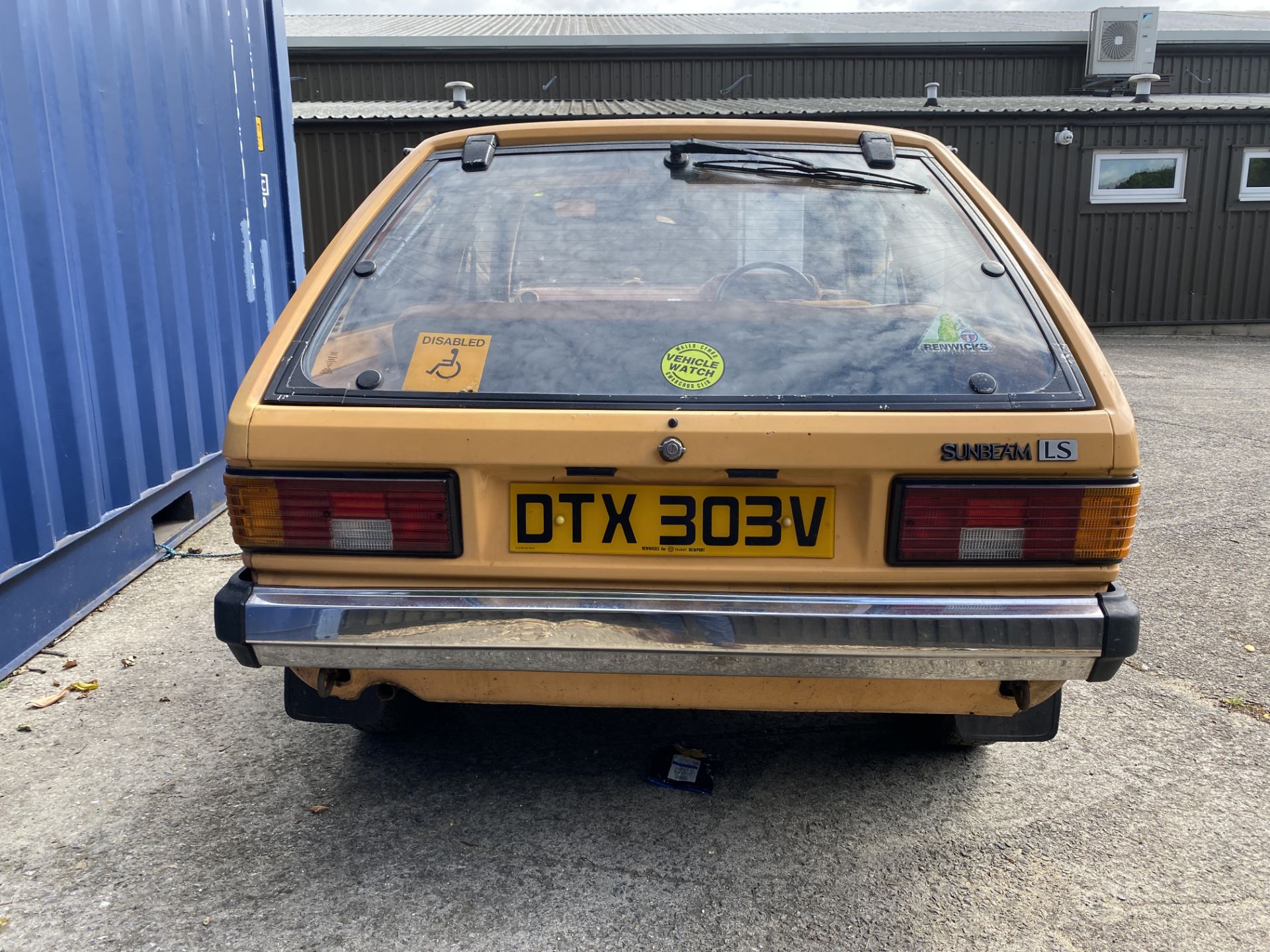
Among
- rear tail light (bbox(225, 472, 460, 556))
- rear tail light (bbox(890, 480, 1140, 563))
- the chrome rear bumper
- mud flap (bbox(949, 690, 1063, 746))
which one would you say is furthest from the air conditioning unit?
rear tail light (bbox(225, 472, 460, 556))

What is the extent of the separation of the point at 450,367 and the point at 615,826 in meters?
1.22

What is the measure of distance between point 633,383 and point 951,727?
1389 millimetres

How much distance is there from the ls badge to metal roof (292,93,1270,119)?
11.0 m

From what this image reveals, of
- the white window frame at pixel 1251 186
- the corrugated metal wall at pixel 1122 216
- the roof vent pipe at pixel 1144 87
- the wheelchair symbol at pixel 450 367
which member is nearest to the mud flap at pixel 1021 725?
the wheelchair symbol at pixel 450 367

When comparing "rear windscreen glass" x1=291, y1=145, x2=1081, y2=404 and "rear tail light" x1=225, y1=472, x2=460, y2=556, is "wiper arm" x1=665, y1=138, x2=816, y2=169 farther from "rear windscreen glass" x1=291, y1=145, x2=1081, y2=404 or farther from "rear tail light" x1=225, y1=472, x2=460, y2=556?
"rear tail light" x1=225, y1=472, x2=460, y2=556

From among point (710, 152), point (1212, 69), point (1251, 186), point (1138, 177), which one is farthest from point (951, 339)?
point (1212, 69)

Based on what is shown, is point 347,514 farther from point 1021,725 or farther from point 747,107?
point 747,107

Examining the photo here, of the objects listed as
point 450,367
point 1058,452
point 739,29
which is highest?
point 739,29

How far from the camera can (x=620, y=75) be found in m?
16.7

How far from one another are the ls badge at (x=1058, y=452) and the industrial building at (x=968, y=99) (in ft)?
36.8

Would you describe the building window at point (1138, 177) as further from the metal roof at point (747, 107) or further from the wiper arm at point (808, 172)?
the wiper arm at point (808, 172)

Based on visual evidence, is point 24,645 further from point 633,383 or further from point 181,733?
Result: point 633,383

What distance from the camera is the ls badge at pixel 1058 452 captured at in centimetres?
194

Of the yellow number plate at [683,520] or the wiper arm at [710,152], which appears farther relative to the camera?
the wiper arm at [710,152]
